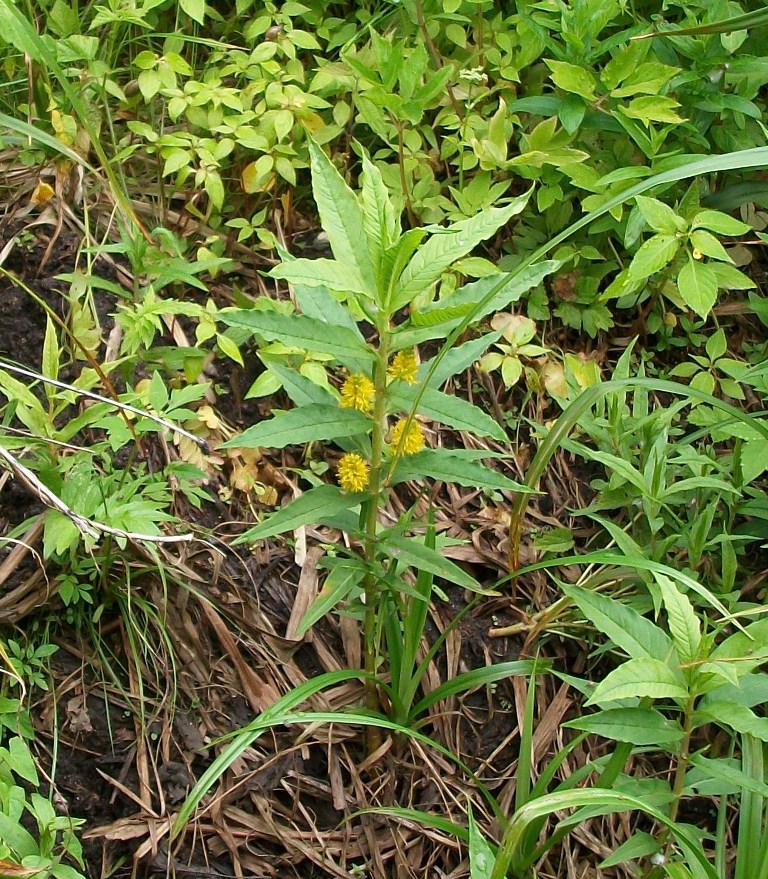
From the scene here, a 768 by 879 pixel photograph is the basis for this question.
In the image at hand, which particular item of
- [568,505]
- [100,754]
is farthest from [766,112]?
[100,754]

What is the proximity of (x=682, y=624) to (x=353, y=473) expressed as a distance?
1.84 ft

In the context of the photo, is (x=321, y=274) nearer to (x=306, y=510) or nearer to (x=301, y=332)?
(x=301, y=332)

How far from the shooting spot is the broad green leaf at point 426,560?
1522 millimetres

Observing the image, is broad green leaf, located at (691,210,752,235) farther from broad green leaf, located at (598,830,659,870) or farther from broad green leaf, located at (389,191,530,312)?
broad green leaf, located at (598,830,659,870)

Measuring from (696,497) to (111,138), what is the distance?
5.54 feet

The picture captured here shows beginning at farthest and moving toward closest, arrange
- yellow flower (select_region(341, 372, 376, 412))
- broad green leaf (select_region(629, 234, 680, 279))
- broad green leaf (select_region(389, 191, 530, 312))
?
1. broad green leaf (select_region(629, 234, 680, 279))
2. yellow flower (select_region(341, 372, 376, 412))
3. broad green leaf (select_region(389, 191, 530, 312))

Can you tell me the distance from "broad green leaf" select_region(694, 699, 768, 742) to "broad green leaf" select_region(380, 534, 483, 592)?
391 mm

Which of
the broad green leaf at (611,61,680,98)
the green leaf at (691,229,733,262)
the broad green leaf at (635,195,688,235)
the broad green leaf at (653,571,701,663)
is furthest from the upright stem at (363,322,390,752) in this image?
the broad green leaf at (611,61,680,98)

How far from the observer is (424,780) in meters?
1.82

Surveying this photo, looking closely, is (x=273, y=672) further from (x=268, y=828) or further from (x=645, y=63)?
(x=645, y=63)

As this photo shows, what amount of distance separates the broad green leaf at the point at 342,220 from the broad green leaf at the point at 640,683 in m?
0.67

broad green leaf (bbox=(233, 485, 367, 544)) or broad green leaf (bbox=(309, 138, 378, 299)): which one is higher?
broad green leaf (bbox=(309, 138, 378, 299))

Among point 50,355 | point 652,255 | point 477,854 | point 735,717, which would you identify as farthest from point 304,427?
point 652,255

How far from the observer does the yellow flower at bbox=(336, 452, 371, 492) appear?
1.52 meters
